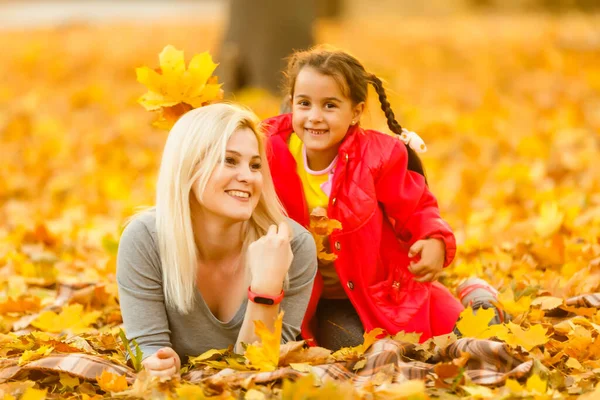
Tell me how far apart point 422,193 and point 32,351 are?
4.86 ft

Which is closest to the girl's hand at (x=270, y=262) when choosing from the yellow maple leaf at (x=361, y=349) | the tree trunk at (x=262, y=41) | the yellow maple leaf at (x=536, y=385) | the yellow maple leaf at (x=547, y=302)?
the yellow maple leaf at (x=361, y=349)

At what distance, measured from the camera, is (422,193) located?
3.13 metres

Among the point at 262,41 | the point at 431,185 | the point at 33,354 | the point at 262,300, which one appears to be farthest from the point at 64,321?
the point at 262,41

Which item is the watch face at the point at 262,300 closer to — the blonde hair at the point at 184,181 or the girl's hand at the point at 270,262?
the girl's hand at the point at 270,262

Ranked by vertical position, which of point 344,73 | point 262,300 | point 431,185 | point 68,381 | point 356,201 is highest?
point 344,73

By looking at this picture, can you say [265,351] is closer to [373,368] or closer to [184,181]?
[373,368]

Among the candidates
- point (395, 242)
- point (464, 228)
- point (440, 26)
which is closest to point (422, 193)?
point (395, 242)

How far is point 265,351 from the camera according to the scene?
2656mm

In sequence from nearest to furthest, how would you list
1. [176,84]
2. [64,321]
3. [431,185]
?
[176,84] < [64,321] < [431,185]

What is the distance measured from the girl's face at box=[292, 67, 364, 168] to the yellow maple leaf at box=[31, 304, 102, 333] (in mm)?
1186

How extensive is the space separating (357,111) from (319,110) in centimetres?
18

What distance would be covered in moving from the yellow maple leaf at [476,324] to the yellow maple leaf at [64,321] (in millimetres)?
1464

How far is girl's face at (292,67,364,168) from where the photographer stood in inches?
117

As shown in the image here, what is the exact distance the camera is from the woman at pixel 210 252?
2.74m
